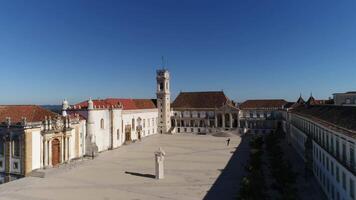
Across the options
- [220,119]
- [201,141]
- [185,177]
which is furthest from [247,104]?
[185,177]

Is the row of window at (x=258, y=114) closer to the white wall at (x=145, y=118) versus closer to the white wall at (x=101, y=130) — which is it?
the white wall at (x=145, y=118)

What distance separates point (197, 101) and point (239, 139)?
19409 mm

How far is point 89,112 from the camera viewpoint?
50469 millimetres

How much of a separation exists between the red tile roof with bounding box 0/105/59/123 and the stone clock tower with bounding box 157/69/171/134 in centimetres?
4179

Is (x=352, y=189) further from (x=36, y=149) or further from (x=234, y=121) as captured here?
(x=234, y=121)

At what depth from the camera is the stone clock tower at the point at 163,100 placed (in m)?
82.8

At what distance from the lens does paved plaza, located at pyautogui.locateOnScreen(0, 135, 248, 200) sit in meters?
28.9

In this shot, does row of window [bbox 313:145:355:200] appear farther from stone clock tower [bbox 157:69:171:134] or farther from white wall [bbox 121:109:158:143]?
stone clock tower [bbox 157:69:171:134]

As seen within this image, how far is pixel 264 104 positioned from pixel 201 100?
53.3ft

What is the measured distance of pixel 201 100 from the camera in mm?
85000

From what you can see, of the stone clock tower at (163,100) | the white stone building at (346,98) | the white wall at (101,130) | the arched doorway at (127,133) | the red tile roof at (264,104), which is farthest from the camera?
the stone clock tower at (163,100)

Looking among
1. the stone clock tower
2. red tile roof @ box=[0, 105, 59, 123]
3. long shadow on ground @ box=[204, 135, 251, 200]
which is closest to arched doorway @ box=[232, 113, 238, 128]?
the stone clock tower

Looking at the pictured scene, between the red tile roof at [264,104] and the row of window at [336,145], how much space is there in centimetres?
4097

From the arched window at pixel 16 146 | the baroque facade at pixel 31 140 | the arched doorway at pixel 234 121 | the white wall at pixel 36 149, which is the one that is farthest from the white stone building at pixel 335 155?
the arched doorway at pixel 234 121
